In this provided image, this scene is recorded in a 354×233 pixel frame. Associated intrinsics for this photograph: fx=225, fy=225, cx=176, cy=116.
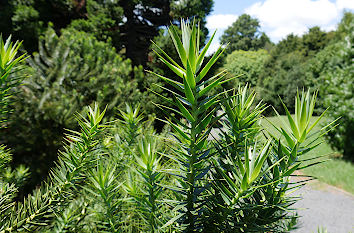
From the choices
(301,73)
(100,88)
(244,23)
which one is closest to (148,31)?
(100,88)

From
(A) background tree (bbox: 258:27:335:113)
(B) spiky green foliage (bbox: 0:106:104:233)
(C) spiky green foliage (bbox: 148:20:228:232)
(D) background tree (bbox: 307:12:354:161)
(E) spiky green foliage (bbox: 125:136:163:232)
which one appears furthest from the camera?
(A) background tree (bbox: 258:27:335:113)

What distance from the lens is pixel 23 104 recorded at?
3969 mm

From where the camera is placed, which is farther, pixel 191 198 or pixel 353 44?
pixel 353 44

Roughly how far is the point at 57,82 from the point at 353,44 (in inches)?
444

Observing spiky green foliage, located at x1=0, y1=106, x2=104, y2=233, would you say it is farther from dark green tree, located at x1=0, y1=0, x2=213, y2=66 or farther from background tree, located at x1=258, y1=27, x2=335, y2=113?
background tree, located at x1=258, y1=27, x2=335, y2=113

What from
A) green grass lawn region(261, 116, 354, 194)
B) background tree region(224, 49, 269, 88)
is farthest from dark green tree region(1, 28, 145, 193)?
green grass lawn region(261, 116, 354, 194)

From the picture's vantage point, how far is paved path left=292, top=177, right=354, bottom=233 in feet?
20.2

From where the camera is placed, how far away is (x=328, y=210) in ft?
23.7

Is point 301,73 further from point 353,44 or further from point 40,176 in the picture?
point 40,176

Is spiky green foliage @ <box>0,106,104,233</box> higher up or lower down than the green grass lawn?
higher up

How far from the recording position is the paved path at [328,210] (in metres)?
6.16

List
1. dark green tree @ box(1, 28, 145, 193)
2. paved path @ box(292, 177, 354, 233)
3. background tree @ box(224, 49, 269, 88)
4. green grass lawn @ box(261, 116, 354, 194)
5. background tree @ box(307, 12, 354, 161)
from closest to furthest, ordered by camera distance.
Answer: background tree @ box(224, 49, 269, 88) → dark green tree @ box(1, 28, 145, 193) → paved path @ box(292, 177, 354, 233) → green grass lawn @ box(261, 116, 354, 194) → background tree @ box(307, 12, 354, 161)

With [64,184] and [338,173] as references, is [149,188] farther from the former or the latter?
[338,173]

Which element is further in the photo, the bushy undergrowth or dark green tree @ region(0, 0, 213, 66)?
dark green tree @ region(0, 0, 213, 66)
